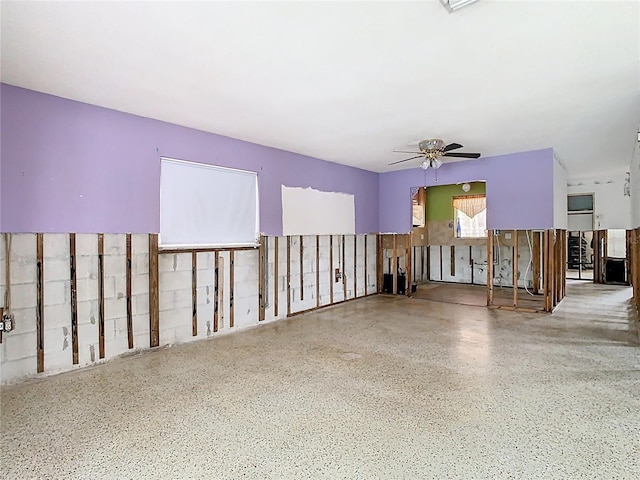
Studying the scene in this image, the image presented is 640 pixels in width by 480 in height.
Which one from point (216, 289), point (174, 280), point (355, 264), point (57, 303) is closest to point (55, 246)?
point (57, 303)

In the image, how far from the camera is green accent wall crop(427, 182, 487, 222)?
9.29 metres

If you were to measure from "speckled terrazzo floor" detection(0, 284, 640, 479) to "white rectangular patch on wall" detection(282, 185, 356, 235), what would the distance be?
6.57ft

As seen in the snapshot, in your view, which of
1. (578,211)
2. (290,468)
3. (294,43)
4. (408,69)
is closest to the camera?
(290,468)

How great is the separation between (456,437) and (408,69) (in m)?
2.69

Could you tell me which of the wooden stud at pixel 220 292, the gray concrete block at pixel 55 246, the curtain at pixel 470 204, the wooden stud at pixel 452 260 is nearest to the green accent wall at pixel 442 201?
the curtain at pixel 470 204

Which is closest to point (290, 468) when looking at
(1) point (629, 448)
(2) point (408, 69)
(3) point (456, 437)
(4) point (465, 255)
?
(3) point (456, 437)

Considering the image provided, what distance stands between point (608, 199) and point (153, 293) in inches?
393

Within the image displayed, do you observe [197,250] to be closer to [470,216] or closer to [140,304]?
[140,304]

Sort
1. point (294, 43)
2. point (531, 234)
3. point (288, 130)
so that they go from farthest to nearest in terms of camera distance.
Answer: point (531, 234)
point (288, 130)
point (294, 43)

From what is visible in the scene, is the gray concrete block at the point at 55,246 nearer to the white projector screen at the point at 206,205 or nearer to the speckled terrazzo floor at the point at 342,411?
the white projector screen at the point at 206,205

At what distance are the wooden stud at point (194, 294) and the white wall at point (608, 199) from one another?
29.5 feet

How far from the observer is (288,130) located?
14.9 ft

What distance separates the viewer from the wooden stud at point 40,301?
3.29 meters

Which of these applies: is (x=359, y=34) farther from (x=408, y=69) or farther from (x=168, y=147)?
(x=168, y=147)
